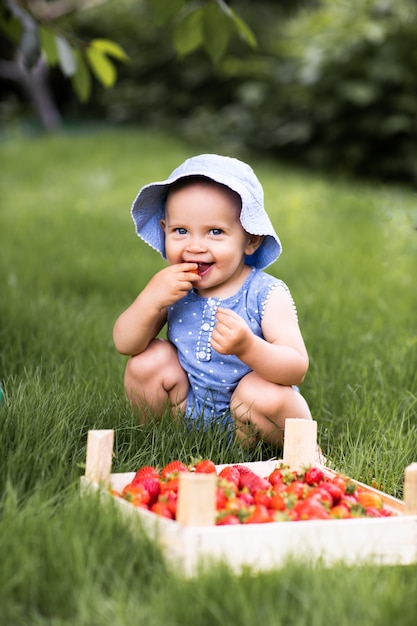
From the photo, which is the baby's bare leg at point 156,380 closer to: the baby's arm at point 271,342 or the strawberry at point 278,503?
the baby's arm at point 271,342

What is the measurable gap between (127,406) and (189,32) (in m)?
1.32

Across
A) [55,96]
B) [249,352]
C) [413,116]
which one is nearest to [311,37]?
[413,116]

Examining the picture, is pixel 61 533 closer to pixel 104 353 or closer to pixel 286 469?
pixel 286 469

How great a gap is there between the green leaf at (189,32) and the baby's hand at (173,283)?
3.17ft

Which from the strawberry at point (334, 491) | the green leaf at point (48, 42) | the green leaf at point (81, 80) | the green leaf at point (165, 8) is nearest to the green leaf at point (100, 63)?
the green leaf at point (81, 80)

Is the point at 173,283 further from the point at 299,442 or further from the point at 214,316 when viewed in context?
the point at 299,442

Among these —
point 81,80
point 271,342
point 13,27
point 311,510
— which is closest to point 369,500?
point 311,510

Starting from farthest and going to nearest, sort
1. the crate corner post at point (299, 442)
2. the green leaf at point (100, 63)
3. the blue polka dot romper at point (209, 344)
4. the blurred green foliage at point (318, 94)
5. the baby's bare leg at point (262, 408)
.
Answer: the blurred green foliage at point (318, 94), the green leaf at point (100, 63), the blue polka dot romper at point (209, 344), the baby's bare leg at point (262, 408), the crate corner post at point (299, 442)

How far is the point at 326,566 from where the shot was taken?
63.7 inches

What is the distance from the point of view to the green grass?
1.45 m

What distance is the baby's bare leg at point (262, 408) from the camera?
2277 millimetres

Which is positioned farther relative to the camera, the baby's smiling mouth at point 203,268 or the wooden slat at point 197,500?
the baby's smiling mouth at point 203,268

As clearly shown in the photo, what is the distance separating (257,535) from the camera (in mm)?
1627

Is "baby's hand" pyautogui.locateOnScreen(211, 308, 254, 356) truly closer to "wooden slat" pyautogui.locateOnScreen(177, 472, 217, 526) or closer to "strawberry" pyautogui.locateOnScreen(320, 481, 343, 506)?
"strawberry" pyautogui.locateOnScreen(320, 481, 343, 506)
